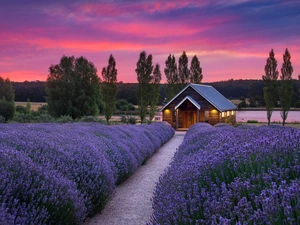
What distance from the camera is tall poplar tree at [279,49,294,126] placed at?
35031mm

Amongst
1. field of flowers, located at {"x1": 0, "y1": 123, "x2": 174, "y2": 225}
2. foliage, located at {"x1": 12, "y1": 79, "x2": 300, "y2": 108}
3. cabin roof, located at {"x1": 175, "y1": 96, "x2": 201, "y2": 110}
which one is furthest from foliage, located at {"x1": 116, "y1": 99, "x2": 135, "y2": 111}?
field of flowers, located at {"x1": 0, "y1": 123, "x2": 174, "y2": 225}

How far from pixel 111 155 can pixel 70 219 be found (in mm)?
3810

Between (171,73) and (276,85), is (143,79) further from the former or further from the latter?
(276,85)

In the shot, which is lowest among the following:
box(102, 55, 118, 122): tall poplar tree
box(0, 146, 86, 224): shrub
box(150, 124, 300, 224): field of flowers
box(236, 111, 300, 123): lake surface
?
box(236, 111, 300, 123): lake surface

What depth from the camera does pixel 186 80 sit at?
43.3 m

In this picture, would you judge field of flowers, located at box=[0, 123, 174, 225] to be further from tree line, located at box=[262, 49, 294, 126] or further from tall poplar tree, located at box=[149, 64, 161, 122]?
→ tree line, located at box=[262, 49, 294, 126]

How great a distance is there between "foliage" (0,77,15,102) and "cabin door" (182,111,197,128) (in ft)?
102

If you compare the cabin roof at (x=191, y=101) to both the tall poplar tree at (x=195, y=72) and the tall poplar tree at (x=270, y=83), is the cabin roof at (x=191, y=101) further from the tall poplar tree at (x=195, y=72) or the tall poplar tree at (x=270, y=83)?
the tall poplar tree at (x=195, y=72)

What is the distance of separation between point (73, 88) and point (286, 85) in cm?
2538

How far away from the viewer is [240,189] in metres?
2.86

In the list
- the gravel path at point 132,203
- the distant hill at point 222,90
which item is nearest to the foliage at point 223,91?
the distant hill at point 222,90

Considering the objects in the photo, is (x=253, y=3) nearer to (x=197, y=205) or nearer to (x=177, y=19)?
(x=177, y=19)

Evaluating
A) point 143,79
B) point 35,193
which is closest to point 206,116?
point 143,79

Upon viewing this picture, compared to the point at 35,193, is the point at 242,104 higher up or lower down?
higher up
